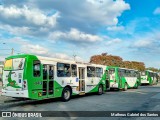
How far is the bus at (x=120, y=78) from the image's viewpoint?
24758 mm

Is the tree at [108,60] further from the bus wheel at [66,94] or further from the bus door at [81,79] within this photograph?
the bus wheel at [66,94]

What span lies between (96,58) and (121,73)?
53.2m

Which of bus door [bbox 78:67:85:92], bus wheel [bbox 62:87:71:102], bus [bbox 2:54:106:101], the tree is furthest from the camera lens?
the tree

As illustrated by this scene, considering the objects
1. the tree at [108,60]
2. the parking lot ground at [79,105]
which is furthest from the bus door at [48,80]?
the tree at [108,60]

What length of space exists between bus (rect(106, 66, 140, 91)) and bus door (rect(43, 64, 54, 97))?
9.04 metres

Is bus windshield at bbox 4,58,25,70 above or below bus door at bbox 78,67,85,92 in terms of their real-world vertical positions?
above

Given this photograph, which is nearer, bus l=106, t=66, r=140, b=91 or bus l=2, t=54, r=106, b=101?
bus l=2, t=54, r=106, b=101

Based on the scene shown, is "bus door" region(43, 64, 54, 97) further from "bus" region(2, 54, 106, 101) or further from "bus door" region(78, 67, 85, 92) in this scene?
"bus door" region(78, 67, 85, 92)

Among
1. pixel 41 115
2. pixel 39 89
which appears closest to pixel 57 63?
pixel 39 89

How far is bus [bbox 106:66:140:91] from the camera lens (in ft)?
81.2

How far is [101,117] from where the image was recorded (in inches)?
396

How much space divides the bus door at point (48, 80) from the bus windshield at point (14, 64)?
138cm

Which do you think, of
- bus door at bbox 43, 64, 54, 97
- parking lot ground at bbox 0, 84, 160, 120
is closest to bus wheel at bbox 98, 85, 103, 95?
parking lot ground at bbox 0, 84, 160, 120

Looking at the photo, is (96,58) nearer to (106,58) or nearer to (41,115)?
(106,58)
